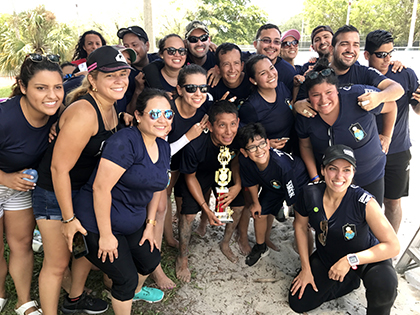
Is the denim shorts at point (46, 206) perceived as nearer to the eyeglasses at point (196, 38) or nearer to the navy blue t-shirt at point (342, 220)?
the navy blue t-shirt at point (342, 220)

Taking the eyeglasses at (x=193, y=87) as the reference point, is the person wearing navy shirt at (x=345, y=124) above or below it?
below

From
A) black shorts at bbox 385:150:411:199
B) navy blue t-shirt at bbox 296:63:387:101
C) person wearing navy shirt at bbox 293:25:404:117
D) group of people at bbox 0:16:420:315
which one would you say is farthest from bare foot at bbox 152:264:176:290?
black shorts at bbox 385:150:411:199

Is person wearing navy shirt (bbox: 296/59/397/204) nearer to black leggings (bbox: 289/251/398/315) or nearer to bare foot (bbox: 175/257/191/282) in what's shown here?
black leggings (bbox: 289/251/398/315)

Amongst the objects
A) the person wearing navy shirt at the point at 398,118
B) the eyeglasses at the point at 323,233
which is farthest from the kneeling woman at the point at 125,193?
the person wearing navy shirt at the point at 398,118

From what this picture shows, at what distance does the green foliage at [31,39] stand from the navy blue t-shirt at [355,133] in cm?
1360

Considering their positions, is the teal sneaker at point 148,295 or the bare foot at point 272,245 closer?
the teal sneaker at point 148,295

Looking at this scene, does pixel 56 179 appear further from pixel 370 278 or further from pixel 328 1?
pixel 328 1

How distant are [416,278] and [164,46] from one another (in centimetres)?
407

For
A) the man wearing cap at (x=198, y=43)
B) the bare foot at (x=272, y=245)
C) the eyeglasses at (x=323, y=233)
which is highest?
the man wearing cap at (x=198, y=43)

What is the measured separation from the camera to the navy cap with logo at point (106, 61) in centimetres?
270

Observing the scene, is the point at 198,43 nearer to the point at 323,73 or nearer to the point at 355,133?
the point at 323,73

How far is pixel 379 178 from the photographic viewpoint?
12.4ft

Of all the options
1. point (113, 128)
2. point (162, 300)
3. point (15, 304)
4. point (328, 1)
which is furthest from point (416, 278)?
point (328, 1)

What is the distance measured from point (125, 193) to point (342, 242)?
2146mm
